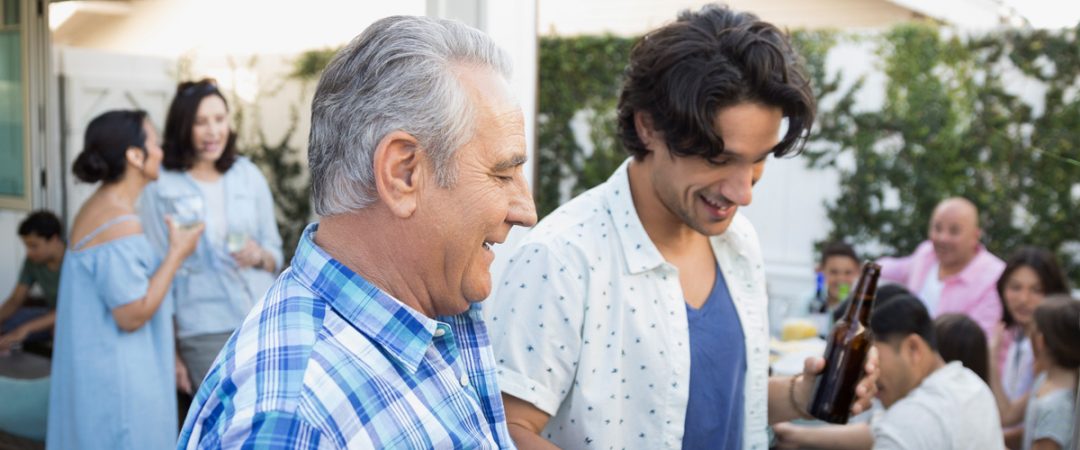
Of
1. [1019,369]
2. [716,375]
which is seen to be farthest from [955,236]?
[716,375]

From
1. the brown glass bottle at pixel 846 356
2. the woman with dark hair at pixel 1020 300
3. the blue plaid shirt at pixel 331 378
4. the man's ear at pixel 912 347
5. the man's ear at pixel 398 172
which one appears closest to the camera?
the blue plaid shirt at pixel 331 378

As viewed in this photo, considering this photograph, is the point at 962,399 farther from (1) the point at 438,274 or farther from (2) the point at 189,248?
(2) the point at 189,248

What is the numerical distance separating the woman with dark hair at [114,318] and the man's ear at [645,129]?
2.09 m

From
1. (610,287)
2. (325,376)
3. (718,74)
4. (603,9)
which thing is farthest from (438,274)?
(603,9)

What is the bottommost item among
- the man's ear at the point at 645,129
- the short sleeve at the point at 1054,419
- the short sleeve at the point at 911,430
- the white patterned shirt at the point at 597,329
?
the short sleeve at the point at 1054,419

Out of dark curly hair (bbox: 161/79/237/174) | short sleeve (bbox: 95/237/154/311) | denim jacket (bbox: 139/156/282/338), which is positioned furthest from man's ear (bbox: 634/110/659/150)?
dark curly hair (bbox: 161/79/237/174)

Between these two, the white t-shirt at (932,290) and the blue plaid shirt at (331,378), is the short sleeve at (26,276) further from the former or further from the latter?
the white t-shirt at (932,290)

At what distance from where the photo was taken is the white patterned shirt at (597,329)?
1554 millimetres

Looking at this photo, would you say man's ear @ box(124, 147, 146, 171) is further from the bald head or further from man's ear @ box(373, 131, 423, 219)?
the bald head

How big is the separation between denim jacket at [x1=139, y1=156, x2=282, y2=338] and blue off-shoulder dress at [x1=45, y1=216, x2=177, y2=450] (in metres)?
0.48

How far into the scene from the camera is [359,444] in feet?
3.01

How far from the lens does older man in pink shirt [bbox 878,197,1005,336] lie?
5.01 m

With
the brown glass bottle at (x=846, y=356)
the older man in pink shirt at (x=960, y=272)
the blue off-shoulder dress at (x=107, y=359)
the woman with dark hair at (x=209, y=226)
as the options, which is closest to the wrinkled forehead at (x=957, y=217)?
the older man in pink shirt at (x=960, y=272)

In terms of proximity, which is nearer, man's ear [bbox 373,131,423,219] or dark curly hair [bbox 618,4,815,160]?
man's ear [bbox 373,131,423,219]
